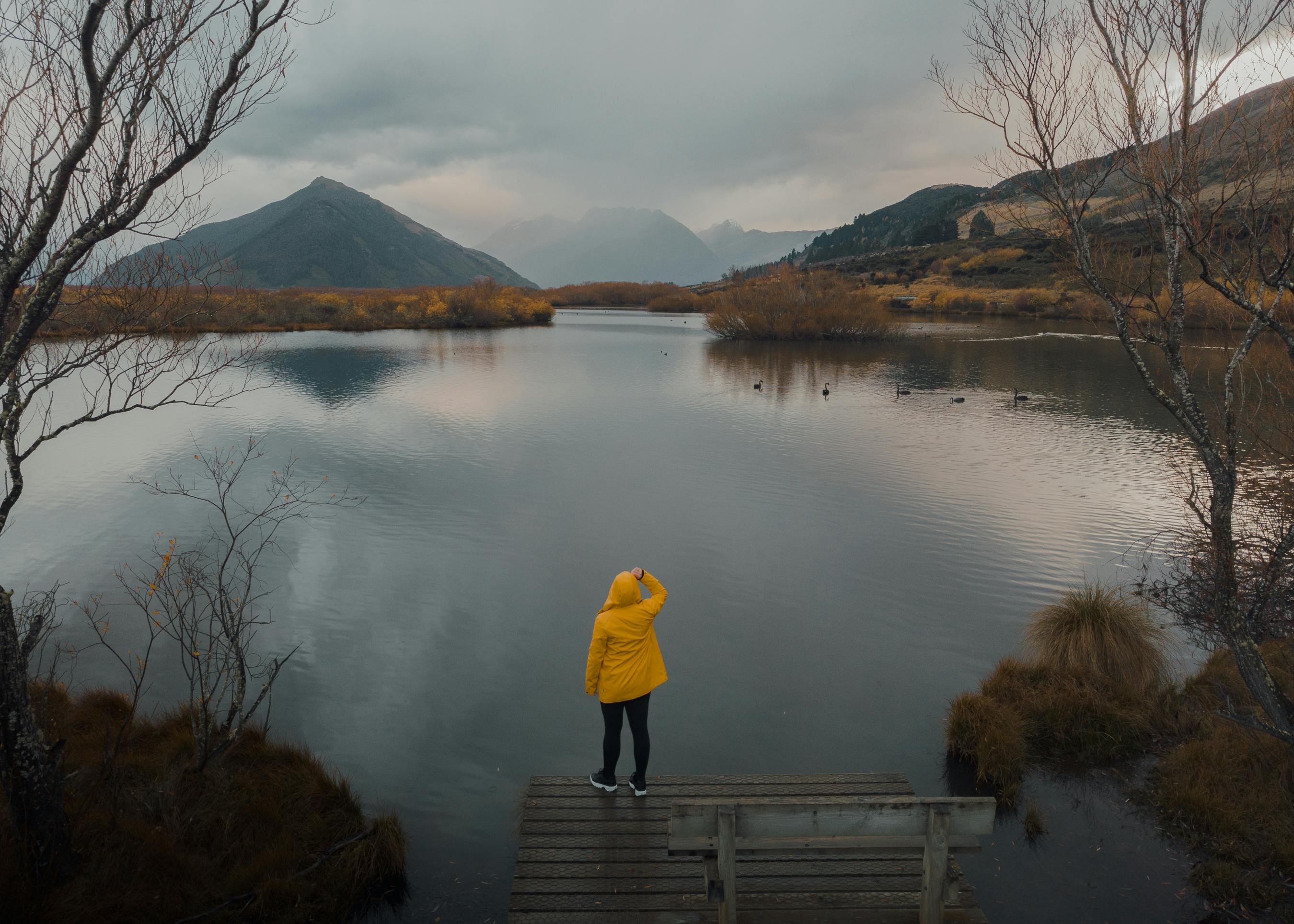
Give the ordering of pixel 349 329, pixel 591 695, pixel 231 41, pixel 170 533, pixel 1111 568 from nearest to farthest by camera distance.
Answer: pixel 231 41
pixel 591 695
pixel 1111 568
pixel 170 533
pixel 349 329

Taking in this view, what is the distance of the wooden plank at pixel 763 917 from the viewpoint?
4816 mm

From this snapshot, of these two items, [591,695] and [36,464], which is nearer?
[591,695]

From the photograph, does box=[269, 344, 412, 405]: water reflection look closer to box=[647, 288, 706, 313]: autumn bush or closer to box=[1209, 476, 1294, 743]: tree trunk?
box=[1209, 476, 1294, 743]: tree trunk

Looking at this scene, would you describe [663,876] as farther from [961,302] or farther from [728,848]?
[961,302]

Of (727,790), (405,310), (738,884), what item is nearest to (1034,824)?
(727,790)

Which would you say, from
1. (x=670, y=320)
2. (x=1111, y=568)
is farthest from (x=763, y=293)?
(x=1111, y=568)

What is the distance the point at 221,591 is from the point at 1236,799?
9187 mm

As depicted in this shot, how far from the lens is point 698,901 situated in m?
5.07

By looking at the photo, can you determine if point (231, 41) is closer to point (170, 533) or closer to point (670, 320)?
point (170, 533)

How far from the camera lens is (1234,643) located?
595cm

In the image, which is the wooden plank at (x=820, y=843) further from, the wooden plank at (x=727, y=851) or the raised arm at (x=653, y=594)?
the raised arm at (x=653, y=594)

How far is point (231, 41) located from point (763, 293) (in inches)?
2122

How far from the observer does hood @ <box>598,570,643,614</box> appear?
5699 mm

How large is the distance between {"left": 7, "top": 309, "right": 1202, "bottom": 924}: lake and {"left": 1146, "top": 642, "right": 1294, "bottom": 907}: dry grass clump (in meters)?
0.31
